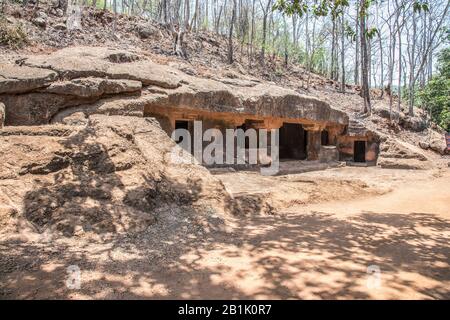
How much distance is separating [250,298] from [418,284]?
5.47 ft

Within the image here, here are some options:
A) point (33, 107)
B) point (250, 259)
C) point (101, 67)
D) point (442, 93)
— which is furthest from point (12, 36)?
point (442, 93)

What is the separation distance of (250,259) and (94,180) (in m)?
2.90

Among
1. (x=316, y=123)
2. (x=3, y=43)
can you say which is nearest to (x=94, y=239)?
(x=3, y=43)

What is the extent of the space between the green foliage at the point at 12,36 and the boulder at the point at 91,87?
16.2 ft

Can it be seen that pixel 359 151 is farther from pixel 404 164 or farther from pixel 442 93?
pixel 442 93

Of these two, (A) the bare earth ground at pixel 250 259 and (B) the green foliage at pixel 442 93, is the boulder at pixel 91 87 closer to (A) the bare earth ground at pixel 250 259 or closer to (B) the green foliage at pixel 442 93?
(A) the bare earth ground at pixel 250 259

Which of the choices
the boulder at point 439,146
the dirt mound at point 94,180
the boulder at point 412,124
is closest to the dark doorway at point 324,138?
the boulder at point 439,146

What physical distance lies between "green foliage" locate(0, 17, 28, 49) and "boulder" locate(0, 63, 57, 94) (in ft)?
13.7

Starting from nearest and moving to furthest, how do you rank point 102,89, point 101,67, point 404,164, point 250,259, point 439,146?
point 250,259
point 102,89
point 101,67
point 404,164
point 439,146

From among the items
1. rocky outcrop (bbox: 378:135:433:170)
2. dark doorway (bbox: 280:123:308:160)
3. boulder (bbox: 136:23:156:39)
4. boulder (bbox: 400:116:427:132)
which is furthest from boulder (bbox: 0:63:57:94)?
boulder (bbox: 400:116:427:132)

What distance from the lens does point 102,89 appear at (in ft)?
25.2

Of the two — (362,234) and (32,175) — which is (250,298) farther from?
(32,175)

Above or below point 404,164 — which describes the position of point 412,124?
above

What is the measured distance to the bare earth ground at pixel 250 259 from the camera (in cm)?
288
